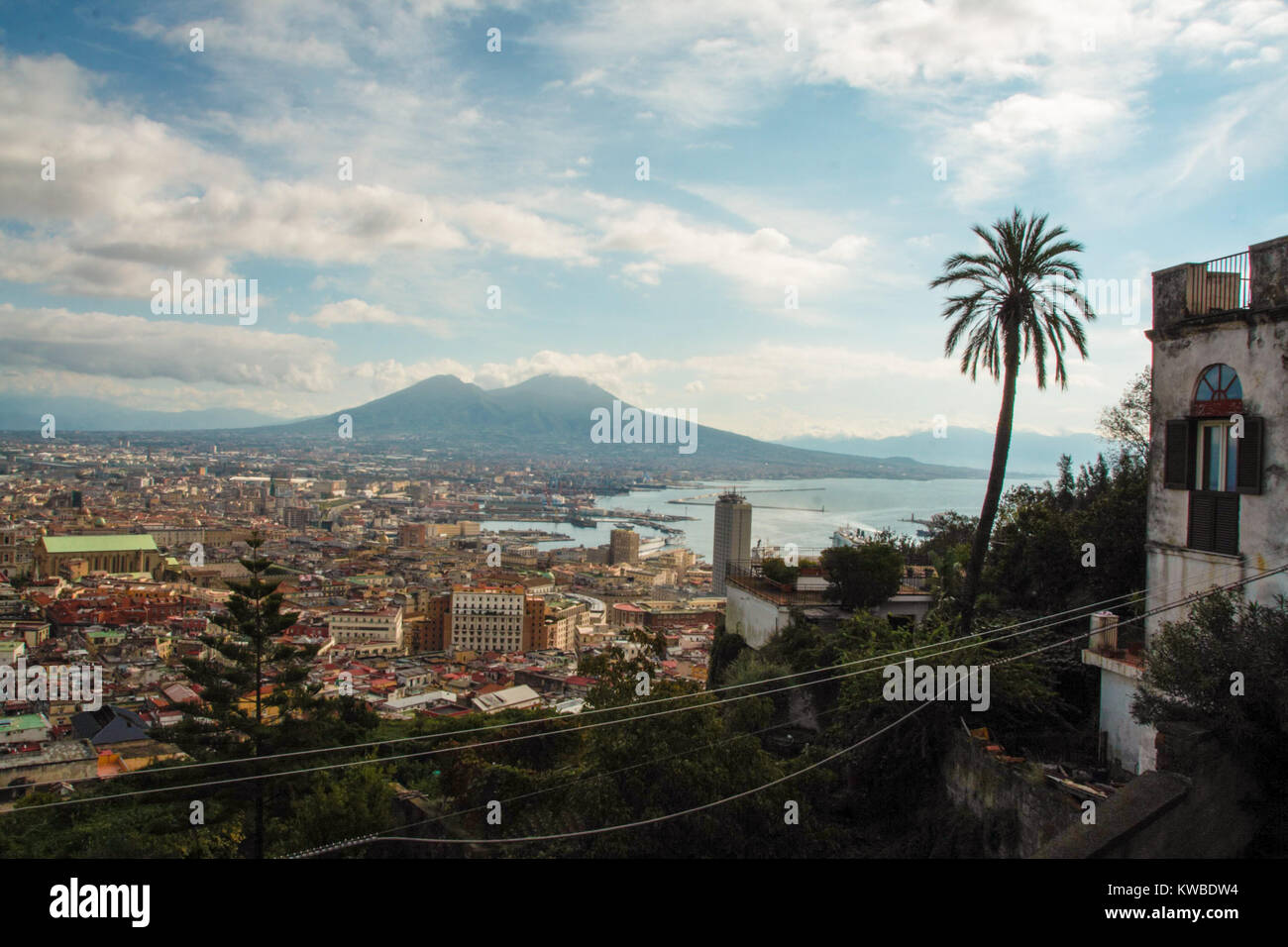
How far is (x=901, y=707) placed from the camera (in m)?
6.30

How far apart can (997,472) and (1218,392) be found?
6.95ft

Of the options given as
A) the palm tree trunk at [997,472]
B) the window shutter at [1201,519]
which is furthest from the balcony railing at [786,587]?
the window shutter at [1201,519]

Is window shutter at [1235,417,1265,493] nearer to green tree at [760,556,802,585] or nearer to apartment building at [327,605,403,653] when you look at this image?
green tree at [760,556,802,585]

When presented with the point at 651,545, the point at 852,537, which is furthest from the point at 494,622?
the point at 651,545

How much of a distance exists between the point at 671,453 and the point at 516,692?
153053mm

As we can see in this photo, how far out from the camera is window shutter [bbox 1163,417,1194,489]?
228 inches

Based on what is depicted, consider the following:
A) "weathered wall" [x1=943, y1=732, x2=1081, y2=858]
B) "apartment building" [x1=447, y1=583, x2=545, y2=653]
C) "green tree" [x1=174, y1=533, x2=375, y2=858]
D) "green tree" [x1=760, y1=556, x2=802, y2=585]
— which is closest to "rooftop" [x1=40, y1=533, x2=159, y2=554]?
"apartment building" [x1=447, y1=583, x2=545, y2=653]

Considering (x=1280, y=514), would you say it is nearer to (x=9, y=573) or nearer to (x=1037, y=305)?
(x=1037, y=305)

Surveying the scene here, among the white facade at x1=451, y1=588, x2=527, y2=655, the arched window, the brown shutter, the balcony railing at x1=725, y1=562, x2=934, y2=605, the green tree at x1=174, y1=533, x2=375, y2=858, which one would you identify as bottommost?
the white facade at x1=451, y1=588, x2=527, y2=655

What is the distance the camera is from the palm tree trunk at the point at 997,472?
7.31 meters

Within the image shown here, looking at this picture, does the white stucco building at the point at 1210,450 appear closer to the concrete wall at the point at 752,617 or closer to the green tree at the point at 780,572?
the concrete wall at the point at 752,617

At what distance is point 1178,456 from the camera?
5871 millimetres

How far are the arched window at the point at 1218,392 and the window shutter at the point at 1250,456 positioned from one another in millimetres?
174
